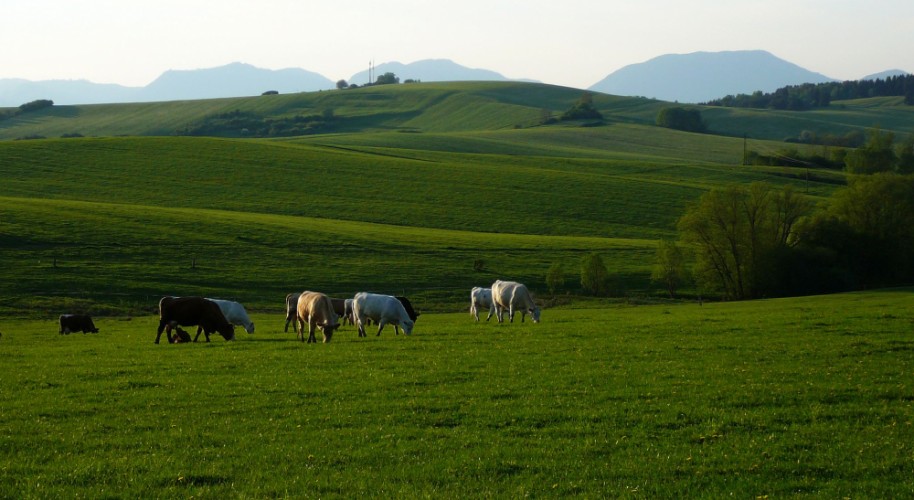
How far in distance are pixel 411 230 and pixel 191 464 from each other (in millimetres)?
59977

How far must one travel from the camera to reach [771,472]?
1084 cm

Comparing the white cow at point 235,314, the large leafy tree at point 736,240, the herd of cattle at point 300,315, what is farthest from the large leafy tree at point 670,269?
the white cow at point 235,314

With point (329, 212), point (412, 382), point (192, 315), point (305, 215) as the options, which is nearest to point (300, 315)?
point (192, 315)

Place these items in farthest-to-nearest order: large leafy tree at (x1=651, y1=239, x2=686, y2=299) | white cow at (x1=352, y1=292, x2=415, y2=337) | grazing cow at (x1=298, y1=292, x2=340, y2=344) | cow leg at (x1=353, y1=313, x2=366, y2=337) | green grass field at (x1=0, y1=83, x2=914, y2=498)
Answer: large leafy tree at (x1=651, y1=239, x2=686, y2=299), white cow at (x1=352, y1=292, x2=415, y2=337), cow leg at (x1=353, y1=313, x2=366, y2=337), grazing cow at (x1=298, y1=292, x2=340, y2=344), green grass field at (x1=0, y1=83, x2=914, y2=498)

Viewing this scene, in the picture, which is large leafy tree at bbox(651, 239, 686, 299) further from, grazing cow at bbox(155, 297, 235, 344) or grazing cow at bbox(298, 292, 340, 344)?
grazing cow at bbox(155, 297, 235, 344)

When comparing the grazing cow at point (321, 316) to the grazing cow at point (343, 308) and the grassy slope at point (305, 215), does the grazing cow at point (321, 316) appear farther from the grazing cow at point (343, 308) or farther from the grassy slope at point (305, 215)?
the grassy slope at point (305, 215)

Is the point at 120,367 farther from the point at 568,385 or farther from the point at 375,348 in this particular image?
the point at 568,385

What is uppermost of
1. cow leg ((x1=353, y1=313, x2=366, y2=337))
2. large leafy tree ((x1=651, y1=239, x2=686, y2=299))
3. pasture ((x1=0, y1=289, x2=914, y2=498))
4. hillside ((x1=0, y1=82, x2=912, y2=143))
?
hillside ((x1=0, y1=82, x2=912, y2=143))

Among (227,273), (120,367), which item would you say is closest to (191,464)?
(120,367)

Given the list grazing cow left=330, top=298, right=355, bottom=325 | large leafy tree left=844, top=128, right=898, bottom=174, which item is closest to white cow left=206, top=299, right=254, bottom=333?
grazing cow left=330, top=298, right=355, bottom=325

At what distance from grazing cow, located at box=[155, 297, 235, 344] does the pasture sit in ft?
11.0

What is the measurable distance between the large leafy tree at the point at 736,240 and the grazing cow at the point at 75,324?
40.6 metres

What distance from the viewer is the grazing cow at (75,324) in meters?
34.5

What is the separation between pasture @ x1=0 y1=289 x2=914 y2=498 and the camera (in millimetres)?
10617
